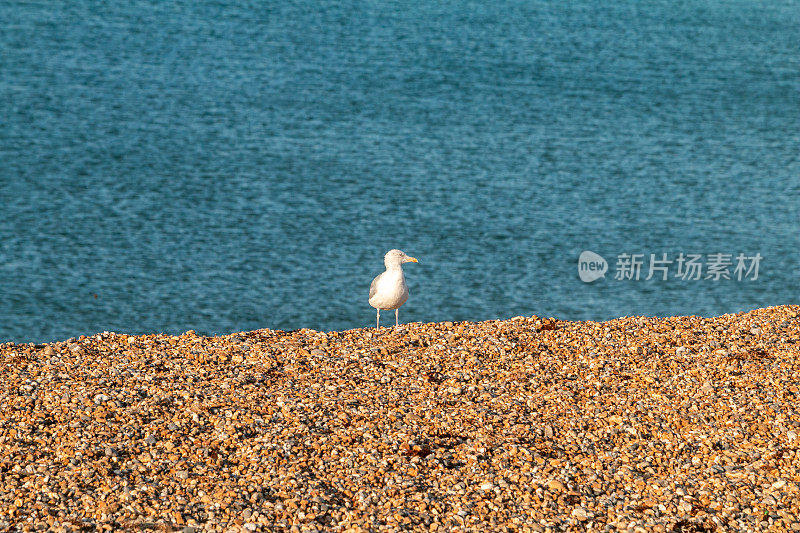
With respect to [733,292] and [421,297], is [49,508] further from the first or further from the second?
[733,292]

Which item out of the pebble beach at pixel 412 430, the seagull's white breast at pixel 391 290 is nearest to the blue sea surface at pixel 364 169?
the seagull's white breast at pixel 391 290

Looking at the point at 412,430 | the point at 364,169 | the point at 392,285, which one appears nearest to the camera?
the point at 412,430

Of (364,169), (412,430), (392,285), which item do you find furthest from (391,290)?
(364,169)

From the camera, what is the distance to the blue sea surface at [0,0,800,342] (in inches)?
694

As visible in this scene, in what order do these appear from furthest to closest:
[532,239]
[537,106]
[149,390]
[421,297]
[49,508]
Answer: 1. [537,106]
2. [532,239]
3. [421,297]
4. [149,390]
5. [49,508]

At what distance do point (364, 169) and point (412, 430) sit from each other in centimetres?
1480

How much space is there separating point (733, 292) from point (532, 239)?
4.02m

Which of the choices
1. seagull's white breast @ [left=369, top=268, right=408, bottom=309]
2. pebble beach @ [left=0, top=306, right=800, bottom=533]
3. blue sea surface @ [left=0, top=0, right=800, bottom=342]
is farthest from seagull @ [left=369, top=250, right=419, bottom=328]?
blue sea surface @ [left=0, top=0, right=800, bottom=342]

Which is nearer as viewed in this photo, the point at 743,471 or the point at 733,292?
the point at 743,471

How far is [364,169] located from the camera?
23422mm

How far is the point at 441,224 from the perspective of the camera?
66.8 feet

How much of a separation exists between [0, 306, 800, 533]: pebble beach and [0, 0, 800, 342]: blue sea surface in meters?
5.24

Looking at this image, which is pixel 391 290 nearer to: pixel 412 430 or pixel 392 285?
pixel 392 285

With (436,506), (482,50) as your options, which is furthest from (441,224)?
(482,50)
